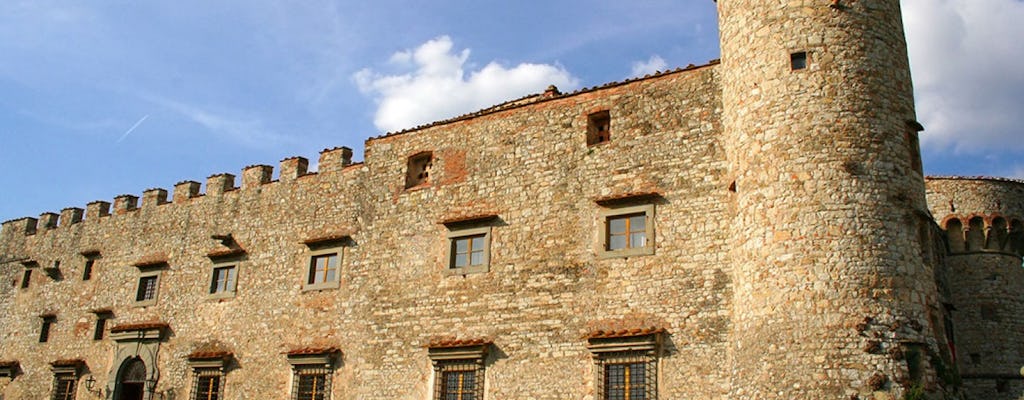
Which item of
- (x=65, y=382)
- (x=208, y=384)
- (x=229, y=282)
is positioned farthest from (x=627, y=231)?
(x=65, y=382)

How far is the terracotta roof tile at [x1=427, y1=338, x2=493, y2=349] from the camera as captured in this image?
712 inches

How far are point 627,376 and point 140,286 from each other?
15.7 m

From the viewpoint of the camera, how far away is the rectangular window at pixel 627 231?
17.0 meters

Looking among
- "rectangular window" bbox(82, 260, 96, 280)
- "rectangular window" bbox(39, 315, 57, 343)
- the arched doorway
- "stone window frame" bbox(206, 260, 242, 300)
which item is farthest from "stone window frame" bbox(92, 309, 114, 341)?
"stone window frame" bbox(206, 260, 242, 300)

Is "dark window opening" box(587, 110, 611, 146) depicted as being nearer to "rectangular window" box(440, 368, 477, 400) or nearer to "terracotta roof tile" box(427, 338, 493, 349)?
"terracotta roof tile" box(427, 338, 493, 349)

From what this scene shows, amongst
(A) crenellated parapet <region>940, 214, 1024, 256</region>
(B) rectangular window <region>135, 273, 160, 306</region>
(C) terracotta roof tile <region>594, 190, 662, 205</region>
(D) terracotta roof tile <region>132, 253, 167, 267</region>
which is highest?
(A) crenellated parapet <region>940, 214, 1024, 256</region>

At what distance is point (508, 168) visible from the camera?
19.3 metres

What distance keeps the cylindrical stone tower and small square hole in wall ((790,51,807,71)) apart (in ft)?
0.07

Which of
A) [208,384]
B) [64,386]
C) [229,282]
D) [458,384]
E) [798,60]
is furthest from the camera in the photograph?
[64,386]

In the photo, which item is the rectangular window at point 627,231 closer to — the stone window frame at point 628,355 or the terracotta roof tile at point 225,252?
the stone window frame at point 628,355

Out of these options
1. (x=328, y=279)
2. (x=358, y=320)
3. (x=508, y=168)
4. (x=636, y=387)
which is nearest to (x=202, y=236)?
(x=328, y=279)

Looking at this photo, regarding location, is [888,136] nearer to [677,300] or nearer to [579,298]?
[677,300]

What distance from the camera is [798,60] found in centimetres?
1514

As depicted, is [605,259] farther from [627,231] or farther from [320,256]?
[320,256]
